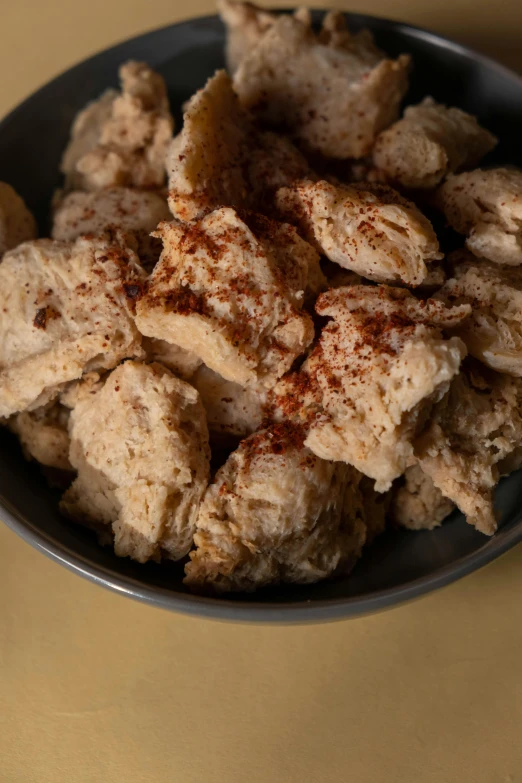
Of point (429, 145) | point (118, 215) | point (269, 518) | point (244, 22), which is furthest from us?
point (244, 22)

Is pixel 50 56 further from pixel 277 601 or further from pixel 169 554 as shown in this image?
pixel 277 601

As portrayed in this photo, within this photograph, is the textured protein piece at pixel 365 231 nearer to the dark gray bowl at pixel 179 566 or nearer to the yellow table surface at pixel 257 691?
the dark gray bowl at pixel 179 566

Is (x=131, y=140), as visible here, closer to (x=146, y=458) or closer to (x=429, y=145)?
(x=429, y=145)

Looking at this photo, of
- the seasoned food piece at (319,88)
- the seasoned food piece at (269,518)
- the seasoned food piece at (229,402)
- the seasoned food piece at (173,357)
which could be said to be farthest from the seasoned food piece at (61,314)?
the seasoned food piece at (319,88)

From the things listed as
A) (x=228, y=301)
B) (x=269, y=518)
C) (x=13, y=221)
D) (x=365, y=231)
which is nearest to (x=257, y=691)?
(x=269, y=518)

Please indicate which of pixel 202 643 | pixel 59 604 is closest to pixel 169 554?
pixel 202 643

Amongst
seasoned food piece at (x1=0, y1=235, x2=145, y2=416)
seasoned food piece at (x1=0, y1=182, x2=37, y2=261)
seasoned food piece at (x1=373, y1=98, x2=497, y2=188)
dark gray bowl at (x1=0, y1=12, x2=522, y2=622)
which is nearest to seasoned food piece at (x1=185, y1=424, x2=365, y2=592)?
dark gray bowl at (x1=0, y1=12, x2=522, y2=622)
